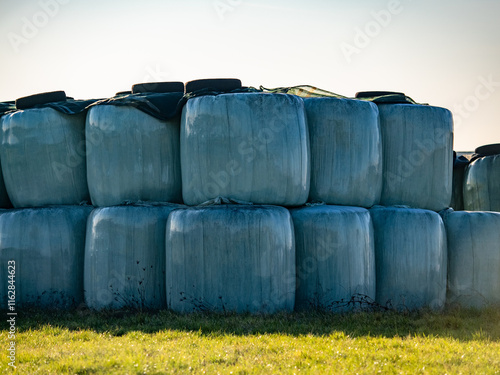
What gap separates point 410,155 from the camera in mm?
Result: 8680

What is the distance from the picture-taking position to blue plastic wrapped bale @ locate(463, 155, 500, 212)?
11.9 m

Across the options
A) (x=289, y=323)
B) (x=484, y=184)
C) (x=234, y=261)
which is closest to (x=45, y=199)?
(x=234, y=261)

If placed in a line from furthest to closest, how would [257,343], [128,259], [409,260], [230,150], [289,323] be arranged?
1. [409,260]
2. [128,259]
3. [230,150]
4. [289,323]
5. [257,343]

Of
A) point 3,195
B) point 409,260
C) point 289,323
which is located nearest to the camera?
point 289,323

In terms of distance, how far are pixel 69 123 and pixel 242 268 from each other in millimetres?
3303

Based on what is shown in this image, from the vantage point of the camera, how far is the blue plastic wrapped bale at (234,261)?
730cm

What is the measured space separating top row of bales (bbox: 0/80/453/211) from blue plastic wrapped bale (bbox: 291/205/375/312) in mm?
411

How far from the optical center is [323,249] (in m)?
7.67

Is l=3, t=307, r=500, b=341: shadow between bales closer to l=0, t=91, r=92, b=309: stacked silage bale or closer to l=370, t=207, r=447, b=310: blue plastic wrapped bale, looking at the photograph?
l=370, t=207, r=447, b=310: blue plastic wrapped bale

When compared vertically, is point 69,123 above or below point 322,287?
above

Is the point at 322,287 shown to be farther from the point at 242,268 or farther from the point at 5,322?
the point at 5,322

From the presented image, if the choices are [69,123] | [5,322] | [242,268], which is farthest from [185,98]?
[5,322]

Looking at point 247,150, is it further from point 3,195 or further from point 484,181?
point 484,181

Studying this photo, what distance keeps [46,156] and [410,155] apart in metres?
5.00
